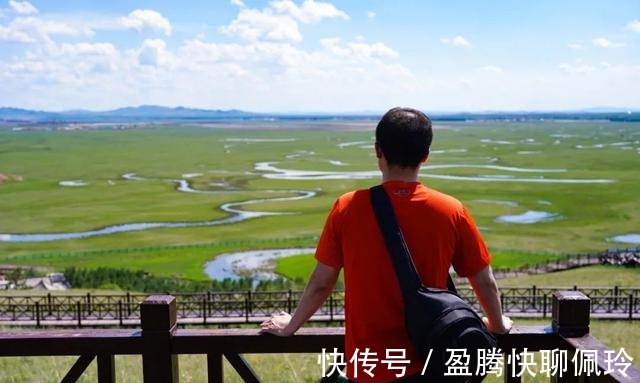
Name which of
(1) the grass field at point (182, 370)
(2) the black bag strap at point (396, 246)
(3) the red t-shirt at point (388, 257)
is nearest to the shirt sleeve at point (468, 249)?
(3) the red t-shirt at point (388, 257)

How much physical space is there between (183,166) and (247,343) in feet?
292

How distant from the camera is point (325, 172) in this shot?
79.6 meters

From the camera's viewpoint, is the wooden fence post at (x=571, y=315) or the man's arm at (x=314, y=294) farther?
the wooden fence post at (x=571, y=315)

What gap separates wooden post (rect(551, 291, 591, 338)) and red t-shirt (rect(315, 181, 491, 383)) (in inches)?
29.0

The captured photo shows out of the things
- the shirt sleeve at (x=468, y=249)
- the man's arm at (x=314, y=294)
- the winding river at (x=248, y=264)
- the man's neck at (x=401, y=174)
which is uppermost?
the man's neck at (x=401, y=174)

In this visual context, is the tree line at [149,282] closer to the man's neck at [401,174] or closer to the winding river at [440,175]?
the man's neck at [401,174]

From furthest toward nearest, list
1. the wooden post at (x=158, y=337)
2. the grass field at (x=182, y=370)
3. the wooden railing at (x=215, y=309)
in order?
1. the wooden railing at (x=215, y=309)
2. the grass field at (x=182, y=370)
3. the wooden post at (x=158, y=337)

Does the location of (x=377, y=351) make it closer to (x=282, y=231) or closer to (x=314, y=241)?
(x=314, y=241)

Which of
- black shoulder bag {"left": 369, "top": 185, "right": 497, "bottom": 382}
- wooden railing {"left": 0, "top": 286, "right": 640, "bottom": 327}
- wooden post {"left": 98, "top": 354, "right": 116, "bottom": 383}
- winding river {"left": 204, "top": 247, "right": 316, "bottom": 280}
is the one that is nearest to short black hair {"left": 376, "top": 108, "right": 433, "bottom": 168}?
black shoulder bag {"left": 369, "top": 185, "right": 497, "bottom": 382}

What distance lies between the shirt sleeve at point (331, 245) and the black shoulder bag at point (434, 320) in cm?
26

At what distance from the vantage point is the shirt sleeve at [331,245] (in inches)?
119

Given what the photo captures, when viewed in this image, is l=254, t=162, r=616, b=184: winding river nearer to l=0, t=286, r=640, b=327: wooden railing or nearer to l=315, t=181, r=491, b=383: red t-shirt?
l=0, t=286, r=640, b=327: wooden railing

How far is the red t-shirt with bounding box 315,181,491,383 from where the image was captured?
2.87 meters

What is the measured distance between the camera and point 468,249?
2980 mm
